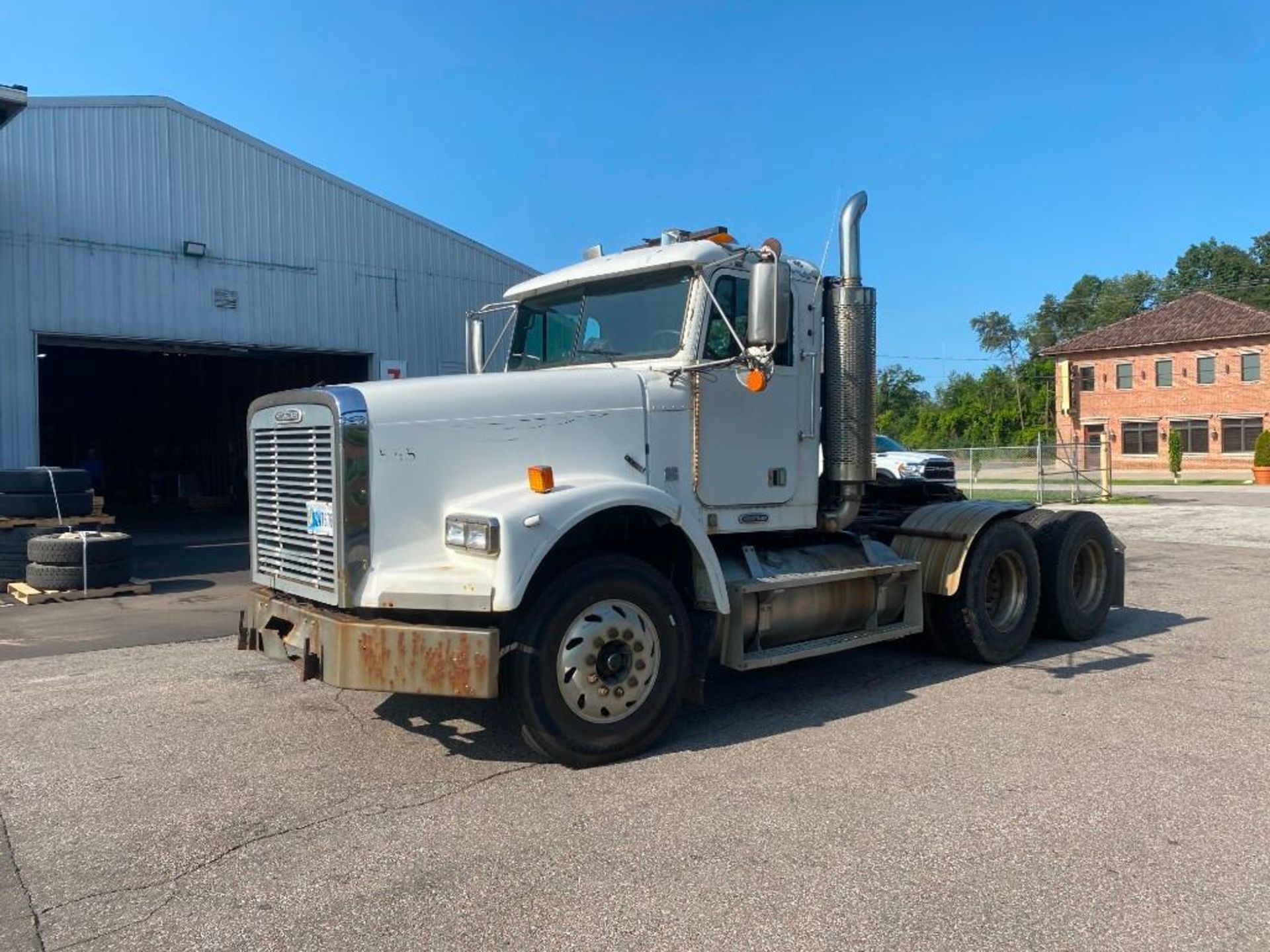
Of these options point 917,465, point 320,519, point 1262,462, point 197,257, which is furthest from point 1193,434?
point 320,519

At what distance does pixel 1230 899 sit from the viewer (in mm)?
3625

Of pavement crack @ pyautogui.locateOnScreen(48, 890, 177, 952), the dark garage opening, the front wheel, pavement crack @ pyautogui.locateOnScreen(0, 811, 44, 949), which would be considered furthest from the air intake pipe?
the dark garage opening

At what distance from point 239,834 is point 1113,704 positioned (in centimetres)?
509

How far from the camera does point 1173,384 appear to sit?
162ft

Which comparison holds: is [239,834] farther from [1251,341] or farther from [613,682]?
[1251,341]

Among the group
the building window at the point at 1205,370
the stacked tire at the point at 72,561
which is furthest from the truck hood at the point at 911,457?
the building window at the point at 1205,370

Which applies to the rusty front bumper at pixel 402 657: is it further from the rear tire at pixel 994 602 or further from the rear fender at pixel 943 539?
the rear tire at pixel 994 602

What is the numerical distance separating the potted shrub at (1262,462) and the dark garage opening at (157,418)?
110 ft

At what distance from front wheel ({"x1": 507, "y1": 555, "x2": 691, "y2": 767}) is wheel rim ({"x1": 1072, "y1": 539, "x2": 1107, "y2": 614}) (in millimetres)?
4829

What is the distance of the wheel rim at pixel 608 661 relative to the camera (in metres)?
5.05

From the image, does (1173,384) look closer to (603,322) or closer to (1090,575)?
(1090,575)

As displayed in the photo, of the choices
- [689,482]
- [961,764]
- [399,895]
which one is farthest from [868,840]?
[689,482]

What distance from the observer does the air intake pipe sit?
6.75 meters

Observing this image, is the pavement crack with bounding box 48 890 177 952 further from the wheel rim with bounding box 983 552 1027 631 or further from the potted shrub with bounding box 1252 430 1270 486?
the potted shrub with bounding box 1252 430 1270 486
